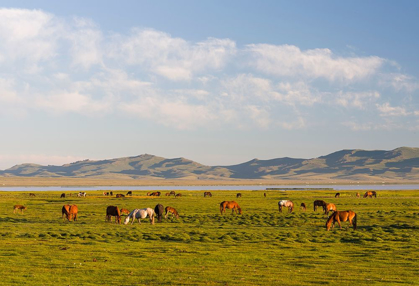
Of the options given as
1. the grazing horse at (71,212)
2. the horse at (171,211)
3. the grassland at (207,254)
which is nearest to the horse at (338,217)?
the grassland at (207,254)

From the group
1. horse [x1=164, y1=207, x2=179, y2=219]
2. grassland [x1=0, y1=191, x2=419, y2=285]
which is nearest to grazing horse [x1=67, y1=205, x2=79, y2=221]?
grassland [x1=0, y1=191, x2=419, y2=285]

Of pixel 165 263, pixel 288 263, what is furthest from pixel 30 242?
pixel 288 263

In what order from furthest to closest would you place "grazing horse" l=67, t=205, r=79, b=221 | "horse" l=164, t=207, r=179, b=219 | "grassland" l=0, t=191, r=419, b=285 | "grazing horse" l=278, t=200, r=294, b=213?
"grazing horse" l=278, t=200, r=294, b=213 < "horse" l=164, t=207, r=179, b=219 < "grazing horse" l=67, t=205, r=79, b=221 < "grassland" l=0, t=191, r=419, b=285

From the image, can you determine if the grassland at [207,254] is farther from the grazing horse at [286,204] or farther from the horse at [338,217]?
the grazing horse at [286,204]

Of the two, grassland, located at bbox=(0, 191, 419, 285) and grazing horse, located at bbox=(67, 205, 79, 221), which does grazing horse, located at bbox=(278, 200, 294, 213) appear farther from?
grazing horse, located at bbox=(67, 205, 79, 221)

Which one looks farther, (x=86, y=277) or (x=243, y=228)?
(x=243, y=228)

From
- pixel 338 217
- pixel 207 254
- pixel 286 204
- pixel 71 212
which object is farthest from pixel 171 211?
pixel 207 254

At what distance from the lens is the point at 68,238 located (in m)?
28.5

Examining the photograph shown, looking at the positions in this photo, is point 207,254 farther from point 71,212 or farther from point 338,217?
point 71,212

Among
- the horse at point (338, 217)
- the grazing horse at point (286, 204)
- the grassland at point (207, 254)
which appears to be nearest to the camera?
the grassland at point (207, 254)

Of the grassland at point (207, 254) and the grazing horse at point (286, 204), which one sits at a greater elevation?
the grazing horse at point (286, 204)

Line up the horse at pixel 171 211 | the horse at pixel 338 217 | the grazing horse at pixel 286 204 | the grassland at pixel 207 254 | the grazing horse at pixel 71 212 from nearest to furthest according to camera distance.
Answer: the grassland at pixel 207 254
the horse at pixel 338 217
the grazing horse at pixel 71 212
the horse at pixel 171 211
the grazing horse at pixel 286 204

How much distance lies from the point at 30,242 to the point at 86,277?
35.7ft

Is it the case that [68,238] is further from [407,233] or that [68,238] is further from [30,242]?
[407,233]
